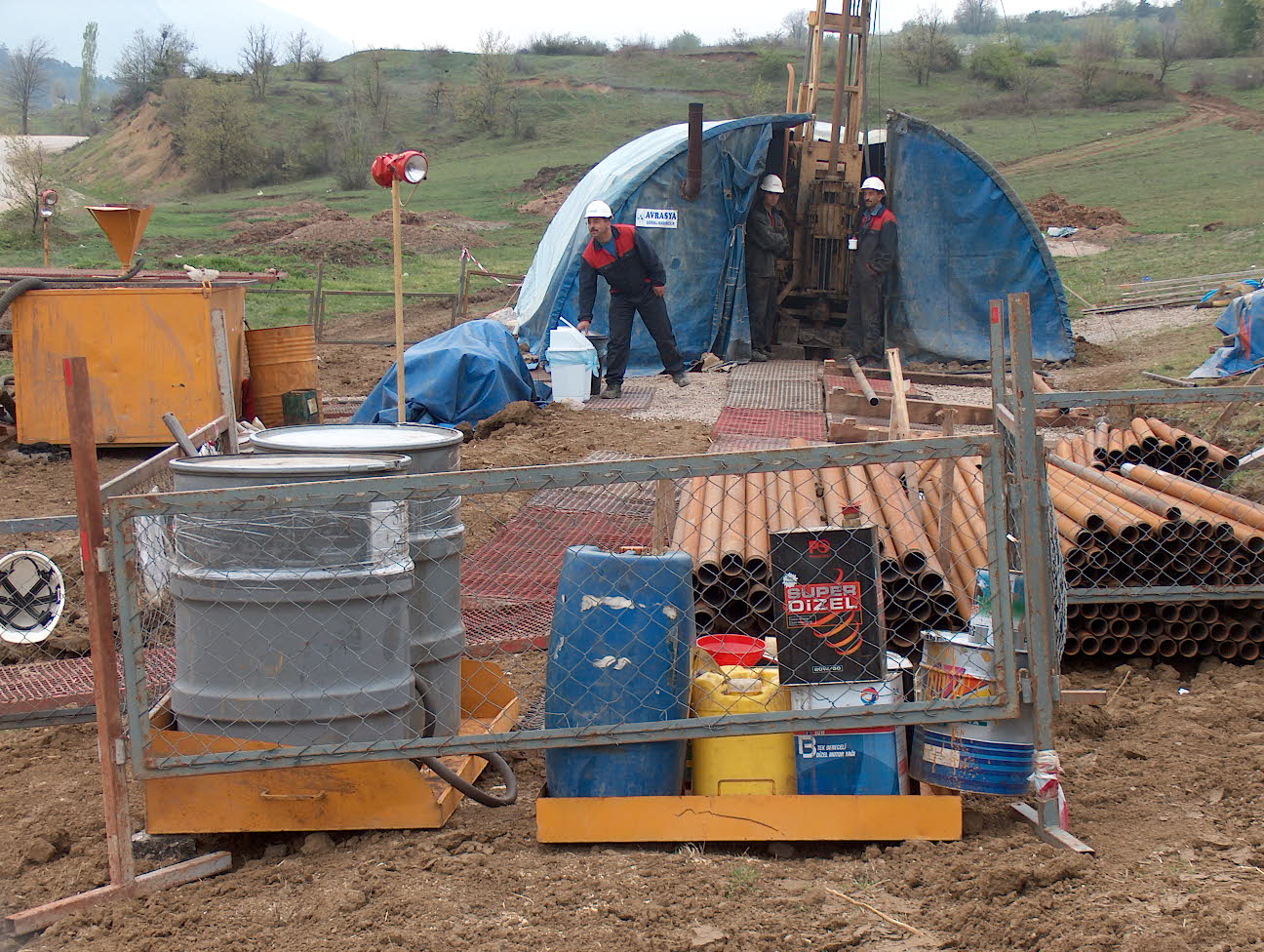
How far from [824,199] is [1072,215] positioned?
696 inches

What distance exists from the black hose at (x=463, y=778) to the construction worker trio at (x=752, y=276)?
860 centimetres

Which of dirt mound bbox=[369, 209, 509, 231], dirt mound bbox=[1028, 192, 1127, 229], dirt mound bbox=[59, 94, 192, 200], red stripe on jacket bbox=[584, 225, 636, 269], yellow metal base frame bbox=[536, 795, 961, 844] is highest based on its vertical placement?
dirt mound bbox=[59, 94, 192, 200]

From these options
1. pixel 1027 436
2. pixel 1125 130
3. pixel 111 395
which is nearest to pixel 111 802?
pixel 1027 436

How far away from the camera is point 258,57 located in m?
71.6

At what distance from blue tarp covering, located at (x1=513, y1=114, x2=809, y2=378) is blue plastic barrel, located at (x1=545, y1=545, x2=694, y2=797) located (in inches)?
409

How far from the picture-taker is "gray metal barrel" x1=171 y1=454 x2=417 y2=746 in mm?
3875

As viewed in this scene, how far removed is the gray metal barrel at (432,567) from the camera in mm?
4309

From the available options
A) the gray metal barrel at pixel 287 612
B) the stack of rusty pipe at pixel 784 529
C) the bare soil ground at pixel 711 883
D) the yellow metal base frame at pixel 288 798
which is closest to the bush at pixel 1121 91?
the stack of rusty pipe at pixel 784 529

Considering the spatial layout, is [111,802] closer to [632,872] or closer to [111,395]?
[632,872]

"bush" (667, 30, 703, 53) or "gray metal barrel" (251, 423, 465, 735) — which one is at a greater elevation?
"bush" (667, 30, 703, 53)

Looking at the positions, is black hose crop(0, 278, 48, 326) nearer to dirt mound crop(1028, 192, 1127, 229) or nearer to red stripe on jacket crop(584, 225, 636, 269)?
red stripe on jacket crop(584, 225, 636, 269)

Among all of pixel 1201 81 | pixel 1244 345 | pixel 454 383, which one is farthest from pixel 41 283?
pixel 1201 81

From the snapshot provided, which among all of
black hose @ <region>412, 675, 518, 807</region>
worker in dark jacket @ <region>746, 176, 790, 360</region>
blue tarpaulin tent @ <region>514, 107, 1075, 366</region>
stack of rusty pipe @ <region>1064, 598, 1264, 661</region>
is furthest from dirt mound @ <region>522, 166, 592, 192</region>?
black hose @ <region>412, 675, 518, 807</region>

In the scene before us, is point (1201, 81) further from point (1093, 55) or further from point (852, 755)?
point (852, 755)
